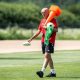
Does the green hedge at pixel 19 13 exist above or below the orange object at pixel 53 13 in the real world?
below

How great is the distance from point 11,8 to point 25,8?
2.45 m

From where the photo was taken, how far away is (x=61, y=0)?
189 ft

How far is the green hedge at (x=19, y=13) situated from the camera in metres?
62.2

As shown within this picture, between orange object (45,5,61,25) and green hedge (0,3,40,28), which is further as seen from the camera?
green hedge (0,3,40,28)

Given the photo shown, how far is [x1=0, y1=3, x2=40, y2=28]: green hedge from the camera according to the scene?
2450 inches

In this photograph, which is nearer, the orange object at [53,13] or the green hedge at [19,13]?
the orange object at [53,13]

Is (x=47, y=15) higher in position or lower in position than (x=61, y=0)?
higher

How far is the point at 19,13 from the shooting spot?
64688 mm

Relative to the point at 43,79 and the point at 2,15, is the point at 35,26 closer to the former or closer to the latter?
the point at 2,15

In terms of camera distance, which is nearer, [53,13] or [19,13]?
[53,13]

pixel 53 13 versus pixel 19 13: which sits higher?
pixel 53 13

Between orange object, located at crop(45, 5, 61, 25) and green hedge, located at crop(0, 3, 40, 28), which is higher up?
orange object, located at crop(45, 5, 61, 25)

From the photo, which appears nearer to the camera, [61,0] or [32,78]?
[32,78]

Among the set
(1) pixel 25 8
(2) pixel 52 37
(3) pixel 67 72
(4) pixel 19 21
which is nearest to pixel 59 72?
(3) pixel 67 72
